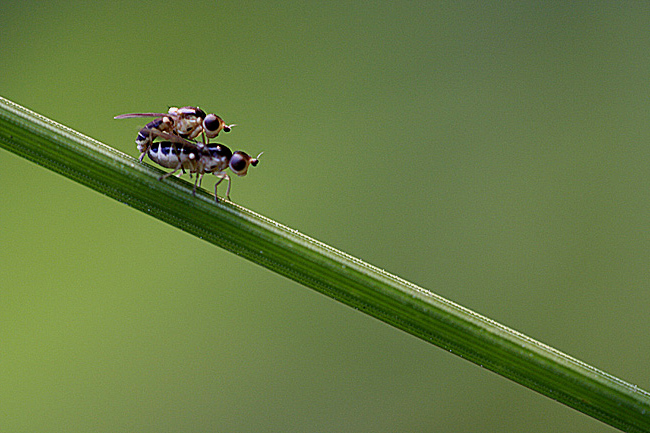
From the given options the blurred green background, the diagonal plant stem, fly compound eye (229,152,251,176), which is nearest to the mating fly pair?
fly compound eye (229,152,251,176)

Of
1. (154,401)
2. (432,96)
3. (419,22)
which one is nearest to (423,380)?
(154,401)

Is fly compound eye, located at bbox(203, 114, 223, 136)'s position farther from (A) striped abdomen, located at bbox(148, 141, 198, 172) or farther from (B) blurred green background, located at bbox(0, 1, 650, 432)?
(B) blurred green background, located at bbox(0, 1, 650, 432)

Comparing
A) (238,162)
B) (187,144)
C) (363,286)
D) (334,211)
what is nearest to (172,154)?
(187,144)

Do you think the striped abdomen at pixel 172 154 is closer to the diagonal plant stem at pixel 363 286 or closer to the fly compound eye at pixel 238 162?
the fly compound eye at pixel 238 162

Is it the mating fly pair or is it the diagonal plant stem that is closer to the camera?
the diagonal plant stem

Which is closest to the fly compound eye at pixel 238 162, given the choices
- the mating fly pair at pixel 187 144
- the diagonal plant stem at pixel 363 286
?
the mating fly pair at pixel 187 144

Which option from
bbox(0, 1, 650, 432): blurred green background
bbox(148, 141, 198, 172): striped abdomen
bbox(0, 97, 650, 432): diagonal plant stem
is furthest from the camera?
bbox(0, 1, 650, 432): blurred green background
